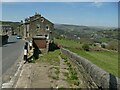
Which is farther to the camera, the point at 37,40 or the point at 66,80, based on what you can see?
the point at 37,40

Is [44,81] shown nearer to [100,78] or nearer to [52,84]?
[52,84]

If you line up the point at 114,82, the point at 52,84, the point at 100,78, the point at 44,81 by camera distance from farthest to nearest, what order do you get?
1. the point at 44,81
2. the point at 52,84
3. the point at 100,78
4. the point at 114,82

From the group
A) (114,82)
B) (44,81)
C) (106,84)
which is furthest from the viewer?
(44,81)

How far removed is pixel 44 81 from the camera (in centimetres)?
1220

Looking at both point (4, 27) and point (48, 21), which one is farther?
point (4, 27)

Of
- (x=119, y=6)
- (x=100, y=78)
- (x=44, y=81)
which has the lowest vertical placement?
(x=44, y=81)

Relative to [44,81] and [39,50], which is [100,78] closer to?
[44,81]

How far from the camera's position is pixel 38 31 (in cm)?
6397

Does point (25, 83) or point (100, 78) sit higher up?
point (100, 78)

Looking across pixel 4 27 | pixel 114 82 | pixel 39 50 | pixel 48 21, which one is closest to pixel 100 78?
pixel 114 82

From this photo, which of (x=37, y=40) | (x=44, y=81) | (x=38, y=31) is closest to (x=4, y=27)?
(x=38, y=31)

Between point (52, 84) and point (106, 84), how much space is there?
18.6ft

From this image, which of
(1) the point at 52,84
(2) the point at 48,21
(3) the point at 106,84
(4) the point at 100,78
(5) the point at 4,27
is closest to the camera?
(3) the point at 106,84

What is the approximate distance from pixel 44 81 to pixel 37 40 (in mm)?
23577
